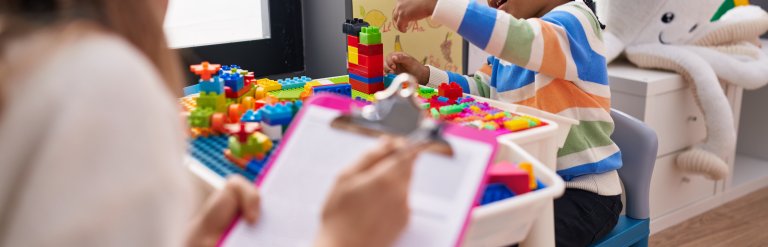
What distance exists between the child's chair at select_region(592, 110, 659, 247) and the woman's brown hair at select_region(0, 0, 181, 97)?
2.73 ft

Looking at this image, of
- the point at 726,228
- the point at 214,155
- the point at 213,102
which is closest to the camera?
the point at 214,155

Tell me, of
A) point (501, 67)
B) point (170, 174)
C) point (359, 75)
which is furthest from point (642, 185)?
point (170, 174)

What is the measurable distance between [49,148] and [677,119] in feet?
5.26

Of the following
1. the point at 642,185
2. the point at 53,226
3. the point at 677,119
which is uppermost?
the point at 53,226

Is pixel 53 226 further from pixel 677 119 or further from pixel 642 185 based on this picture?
pixel 677 119

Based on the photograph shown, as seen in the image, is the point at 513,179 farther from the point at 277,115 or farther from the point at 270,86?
the point at 270,86

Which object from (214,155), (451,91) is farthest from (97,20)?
(451,91)

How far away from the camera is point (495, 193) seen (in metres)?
0.60

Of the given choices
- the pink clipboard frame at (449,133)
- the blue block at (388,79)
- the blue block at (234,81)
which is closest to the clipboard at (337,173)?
the pink clipboard frame at (449,133)

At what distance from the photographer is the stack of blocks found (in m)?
0.95

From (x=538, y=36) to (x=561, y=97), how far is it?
0.13 meters

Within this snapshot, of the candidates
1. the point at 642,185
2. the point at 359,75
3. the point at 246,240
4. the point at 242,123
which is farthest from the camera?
the point at 642,185

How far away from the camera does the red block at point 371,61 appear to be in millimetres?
953

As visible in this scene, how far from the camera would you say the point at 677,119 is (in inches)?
65.4
